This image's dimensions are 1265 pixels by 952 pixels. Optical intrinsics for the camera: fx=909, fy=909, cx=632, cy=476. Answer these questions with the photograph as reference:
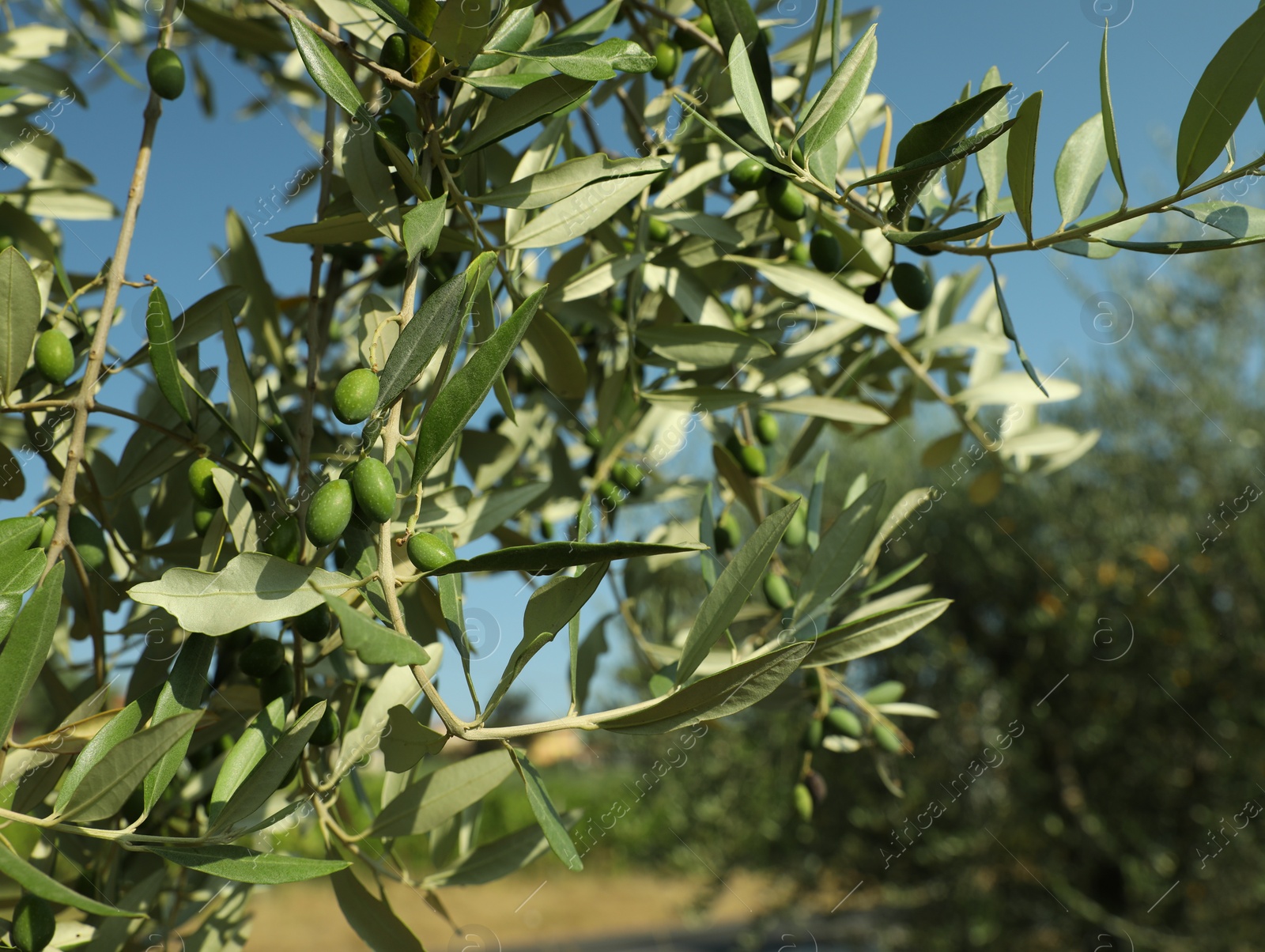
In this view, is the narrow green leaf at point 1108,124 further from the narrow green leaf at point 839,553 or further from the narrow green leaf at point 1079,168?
the narrow green leaf at point 839,553

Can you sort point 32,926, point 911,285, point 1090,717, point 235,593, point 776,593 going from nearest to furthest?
point 235,593
point 32,926
point 911,285
point 776,593
point 1090,717

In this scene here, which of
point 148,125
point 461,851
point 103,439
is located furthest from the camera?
point 103,439

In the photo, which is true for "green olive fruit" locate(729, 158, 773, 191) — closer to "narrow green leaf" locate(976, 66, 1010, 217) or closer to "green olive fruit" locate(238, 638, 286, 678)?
"narrow green leaf" locate(976, 66, 1010, 217)

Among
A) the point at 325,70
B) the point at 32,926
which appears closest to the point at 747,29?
the point at 325,70

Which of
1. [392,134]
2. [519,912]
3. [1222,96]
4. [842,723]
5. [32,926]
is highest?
[1222,96]

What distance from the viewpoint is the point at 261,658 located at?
0.76 metres

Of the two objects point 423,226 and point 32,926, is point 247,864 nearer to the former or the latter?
point 32,926

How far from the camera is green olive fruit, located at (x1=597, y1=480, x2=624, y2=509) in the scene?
1.14 metres

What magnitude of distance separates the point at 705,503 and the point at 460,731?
452 mm

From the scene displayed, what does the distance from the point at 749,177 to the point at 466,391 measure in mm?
526

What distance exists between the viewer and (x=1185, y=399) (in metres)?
5.59

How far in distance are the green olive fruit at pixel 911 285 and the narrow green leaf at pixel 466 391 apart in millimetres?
477

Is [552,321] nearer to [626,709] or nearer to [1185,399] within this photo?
[626,709]

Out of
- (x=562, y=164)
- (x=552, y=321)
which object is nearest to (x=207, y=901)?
(x=552, y=321)
